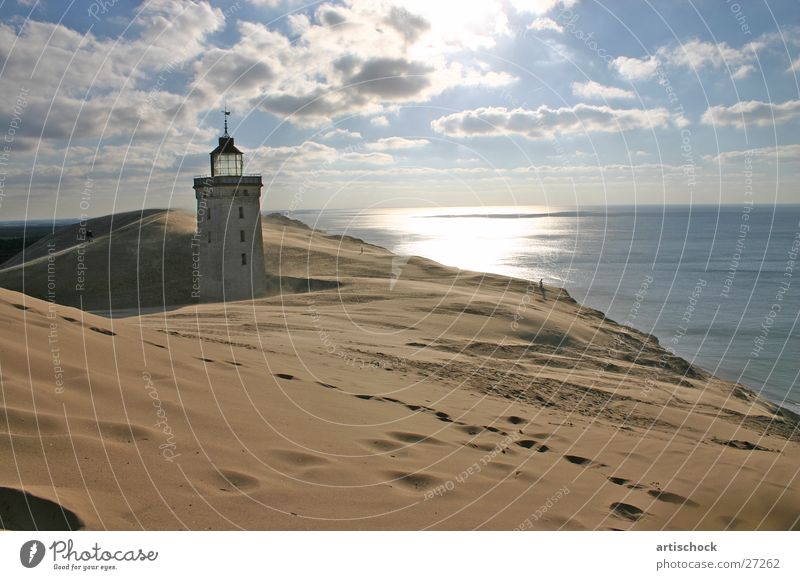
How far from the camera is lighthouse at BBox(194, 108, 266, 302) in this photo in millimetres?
33219

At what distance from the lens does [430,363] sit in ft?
59.5

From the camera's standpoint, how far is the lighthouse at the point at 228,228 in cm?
3322

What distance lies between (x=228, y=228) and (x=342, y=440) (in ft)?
88.5

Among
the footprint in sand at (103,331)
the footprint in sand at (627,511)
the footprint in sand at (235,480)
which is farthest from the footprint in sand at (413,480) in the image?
the footprint in sand at (103,331)

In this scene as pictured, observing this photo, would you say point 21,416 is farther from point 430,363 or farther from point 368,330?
point 368,330

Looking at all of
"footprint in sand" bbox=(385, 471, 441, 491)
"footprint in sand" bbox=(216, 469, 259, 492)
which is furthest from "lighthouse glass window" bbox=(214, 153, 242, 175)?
"footprint in sand" bbox=(216, 469, 259, 492)

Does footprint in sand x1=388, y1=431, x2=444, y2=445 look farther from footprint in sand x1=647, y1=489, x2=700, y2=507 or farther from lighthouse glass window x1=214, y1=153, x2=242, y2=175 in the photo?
lighthouse glass window x1=214, y1=153, x2=242, y2=175

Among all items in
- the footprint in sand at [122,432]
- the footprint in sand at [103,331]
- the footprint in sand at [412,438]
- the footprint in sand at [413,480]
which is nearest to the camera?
the footprint in sand at [122,432]

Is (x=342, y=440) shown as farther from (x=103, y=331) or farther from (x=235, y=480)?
(x=103, y=331)

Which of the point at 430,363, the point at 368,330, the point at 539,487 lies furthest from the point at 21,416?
the point at 368,330

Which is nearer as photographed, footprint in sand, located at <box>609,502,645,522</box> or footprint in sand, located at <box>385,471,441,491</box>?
footprint in sand, located at <box>385,471,441,491</box>

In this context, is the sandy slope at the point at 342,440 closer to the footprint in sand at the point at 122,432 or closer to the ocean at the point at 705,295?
the footprint in sand at the point at 122,432

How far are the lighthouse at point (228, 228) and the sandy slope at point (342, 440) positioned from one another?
15.7m

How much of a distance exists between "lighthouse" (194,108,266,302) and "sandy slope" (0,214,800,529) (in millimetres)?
15680
